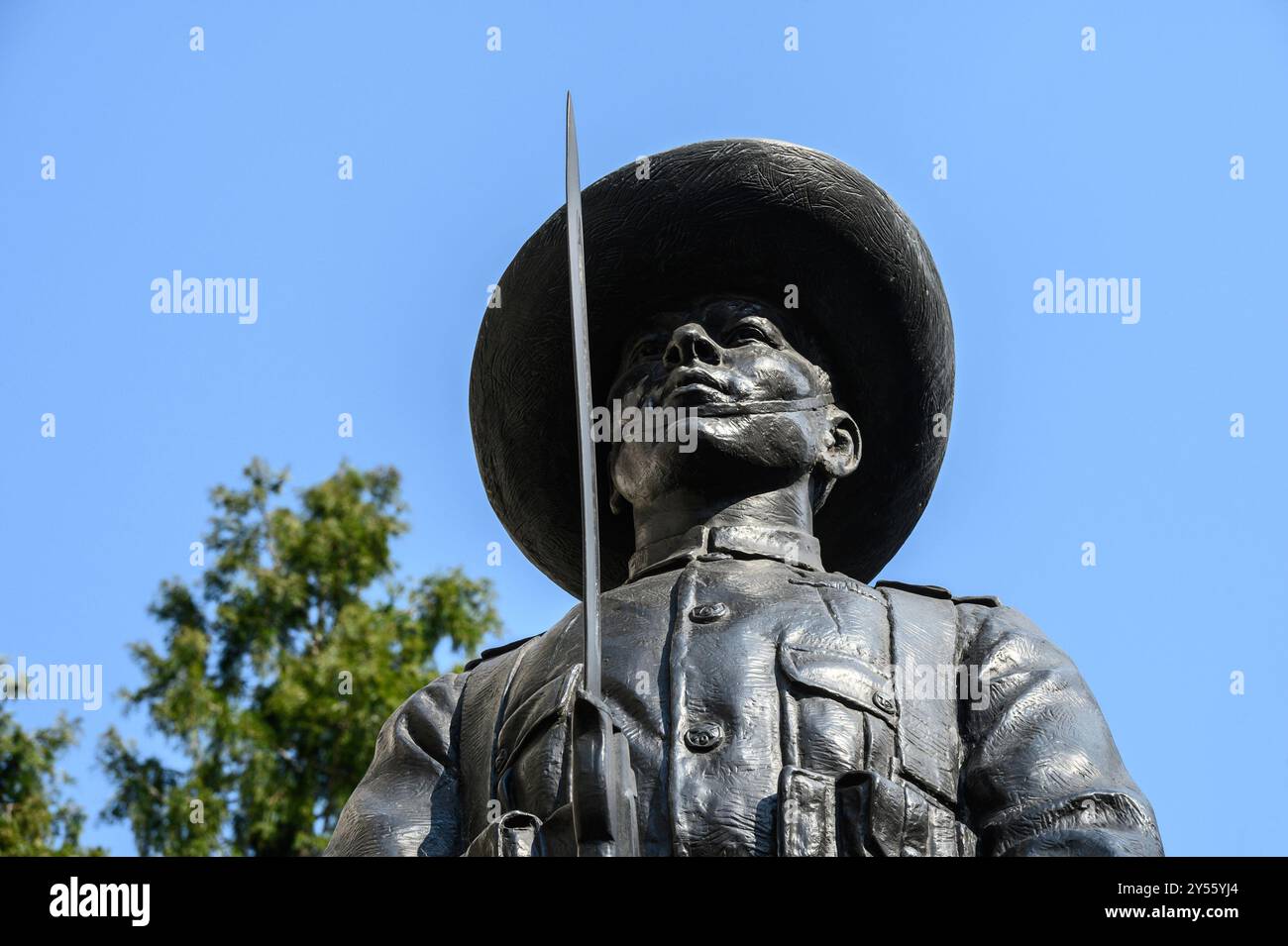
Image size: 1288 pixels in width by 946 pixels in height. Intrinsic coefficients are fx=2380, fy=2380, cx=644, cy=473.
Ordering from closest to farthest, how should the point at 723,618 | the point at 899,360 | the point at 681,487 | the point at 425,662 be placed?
1. the point at 723,618
2. the point at 681,487
3. the point at 899,360
4. the point at 425,662

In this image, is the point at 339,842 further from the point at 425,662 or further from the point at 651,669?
the point at 425,662

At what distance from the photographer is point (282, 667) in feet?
63.5

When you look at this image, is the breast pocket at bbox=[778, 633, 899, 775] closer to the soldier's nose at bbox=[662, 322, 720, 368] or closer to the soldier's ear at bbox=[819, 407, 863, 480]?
the soldier's ear at bbox=[819, 407, 863, 480]

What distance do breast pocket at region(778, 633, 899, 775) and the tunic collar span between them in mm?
704

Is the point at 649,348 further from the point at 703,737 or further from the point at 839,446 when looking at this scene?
the point at 703,737

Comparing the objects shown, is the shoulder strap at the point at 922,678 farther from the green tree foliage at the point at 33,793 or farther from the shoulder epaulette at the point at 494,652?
the green tree foliage at the point at 33,793

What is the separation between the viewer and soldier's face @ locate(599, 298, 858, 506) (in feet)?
26.0

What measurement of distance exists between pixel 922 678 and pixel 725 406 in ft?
4.29

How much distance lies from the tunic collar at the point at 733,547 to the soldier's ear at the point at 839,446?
368 mm

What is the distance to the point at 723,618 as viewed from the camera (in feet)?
23.9

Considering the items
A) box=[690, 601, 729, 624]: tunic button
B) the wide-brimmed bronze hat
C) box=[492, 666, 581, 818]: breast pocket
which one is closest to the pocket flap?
box=[690, 601, 729, 624]: tunic button

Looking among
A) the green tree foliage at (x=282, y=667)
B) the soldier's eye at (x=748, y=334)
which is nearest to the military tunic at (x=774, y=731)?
the soldier's eye at (x=748, y=334)

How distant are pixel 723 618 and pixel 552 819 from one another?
1.20 metres
